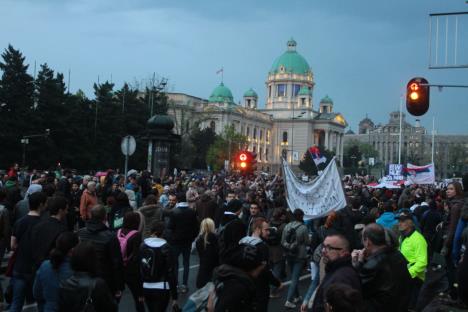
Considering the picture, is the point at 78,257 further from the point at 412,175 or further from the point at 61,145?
the point at 61,145

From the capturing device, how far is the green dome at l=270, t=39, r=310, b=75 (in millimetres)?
135625

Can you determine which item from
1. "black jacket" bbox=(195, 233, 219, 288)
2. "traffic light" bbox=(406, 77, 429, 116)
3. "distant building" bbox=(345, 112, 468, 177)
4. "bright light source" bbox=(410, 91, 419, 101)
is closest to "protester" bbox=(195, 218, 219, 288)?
"black jacket" bbox=(195, 233, 219, 288)

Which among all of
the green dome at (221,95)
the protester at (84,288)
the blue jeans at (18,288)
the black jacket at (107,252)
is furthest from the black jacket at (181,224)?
the green dome at (221,95)

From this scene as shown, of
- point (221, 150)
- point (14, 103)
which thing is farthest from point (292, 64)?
point (14, 103)

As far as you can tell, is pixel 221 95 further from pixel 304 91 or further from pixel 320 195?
pixel 320 195

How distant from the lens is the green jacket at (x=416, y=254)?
6949 millimetres

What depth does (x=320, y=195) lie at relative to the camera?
33.4 feet

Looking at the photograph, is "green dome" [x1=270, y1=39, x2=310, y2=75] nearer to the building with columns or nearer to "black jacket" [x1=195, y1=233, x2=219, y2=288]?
the building with columns

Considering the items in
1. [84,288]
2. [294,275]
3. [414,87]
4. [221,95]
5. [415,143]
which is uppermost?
[221,95]

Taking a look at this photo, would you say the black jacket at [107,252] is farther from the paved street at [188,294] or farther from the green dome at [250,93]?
the green dome at [250,93]

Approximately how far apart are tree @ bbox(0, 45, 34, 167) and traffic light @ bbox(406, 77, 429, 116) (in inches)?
1322

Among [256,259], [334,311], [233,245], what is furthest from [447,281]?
[334,311]

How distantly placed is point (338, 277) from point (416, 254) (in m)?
3.29

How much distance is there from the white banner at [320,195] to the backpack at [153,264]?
420 centimetres
